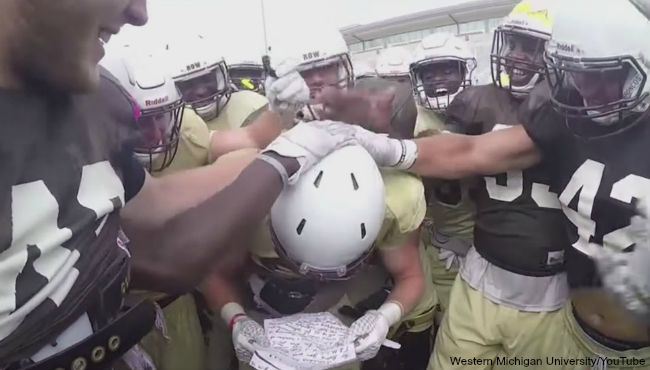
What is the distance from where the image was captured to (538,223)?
212cm

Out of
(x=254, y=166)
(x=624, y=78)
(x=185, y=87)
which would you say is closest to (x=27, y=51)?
(x=254, y=166)

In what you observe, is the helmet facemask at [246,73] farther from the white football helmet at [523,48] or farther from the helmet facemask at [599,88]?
the helmet facemask at [599,88]

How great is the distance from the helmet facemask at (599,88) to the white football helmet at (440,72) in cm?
126

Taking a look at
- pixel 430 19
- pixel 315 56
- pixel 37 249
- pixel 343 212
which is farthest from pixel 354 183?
pixel 430 19

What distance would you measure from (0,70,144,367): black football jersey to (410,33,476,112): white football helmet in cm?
220

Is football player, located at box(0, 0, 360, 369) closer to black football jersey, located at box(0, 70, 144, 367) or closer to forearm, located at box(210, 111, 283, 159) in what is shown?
black football jersey, located at box(0, 70, 144, 367)

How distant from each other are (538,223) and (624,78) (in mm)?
598

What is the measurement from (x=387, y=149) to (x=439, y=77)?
57.2 inches

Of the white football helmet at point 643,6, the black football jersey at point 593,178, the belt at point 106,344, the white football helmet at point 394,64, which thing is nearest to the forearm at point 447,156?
the black football jersey at point 593,178

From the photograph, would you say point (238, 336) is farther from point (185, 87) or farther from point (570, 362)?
point (185, 87)

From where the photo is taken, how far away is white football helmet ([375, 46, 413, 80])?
410cm

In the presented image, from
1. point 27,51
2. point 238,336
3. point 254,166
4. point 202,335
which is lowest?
point 202,335

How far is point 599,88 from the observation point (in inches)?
67.3

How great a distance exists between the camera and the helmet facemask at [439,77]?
3.12 metres
